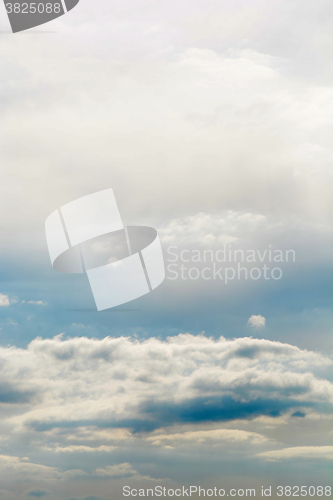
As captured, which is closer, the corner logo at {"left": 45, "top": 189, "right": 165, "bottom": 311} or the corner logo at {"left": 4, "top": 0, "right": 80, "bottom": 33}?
the corner logo at {"left": 45, "top": 189, "right": 165, "bottom": 311}

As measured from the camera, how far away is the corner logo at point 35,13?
10.2 m

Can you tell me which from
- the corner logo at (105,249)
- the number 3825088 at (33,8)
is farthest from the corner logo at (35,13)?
the corner logo at (105,249)

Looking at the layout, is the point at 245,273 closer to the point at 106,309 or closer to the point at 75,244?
the point at 106,309

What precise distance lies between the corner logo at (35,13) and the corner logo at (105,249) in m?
5.12

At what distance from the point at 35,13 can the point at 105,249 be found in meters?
6.92

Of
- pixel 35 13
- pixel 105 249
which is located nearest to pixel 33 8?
pixel 35 13

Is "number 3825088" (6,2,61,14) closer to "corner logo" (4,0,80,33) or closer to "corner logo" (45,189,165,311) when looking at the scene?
"corner logo" (4,0,80,33)

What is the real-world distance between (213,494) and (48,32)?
13.0 meters

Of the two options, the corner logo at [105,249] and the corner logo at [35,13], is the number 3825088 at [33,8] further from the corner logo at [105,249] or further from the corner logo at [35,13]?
the corner logo at [105,249]

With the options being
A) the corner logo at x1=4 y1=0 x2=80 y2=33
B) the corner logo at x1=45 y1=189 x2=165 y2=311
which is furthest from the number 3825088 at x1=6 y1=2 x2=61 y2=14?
the corner logo at x1=45 y1=189 x2=165 y2=311

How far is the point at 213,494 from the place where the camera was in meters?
9.25

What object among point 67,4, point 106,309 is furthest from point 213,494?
point 67,4

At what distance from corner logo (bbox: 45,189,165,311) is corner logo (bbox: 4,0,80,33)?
16.8 ft

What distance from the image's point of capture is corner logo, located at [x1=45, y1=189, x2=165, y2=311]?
9.66 m
